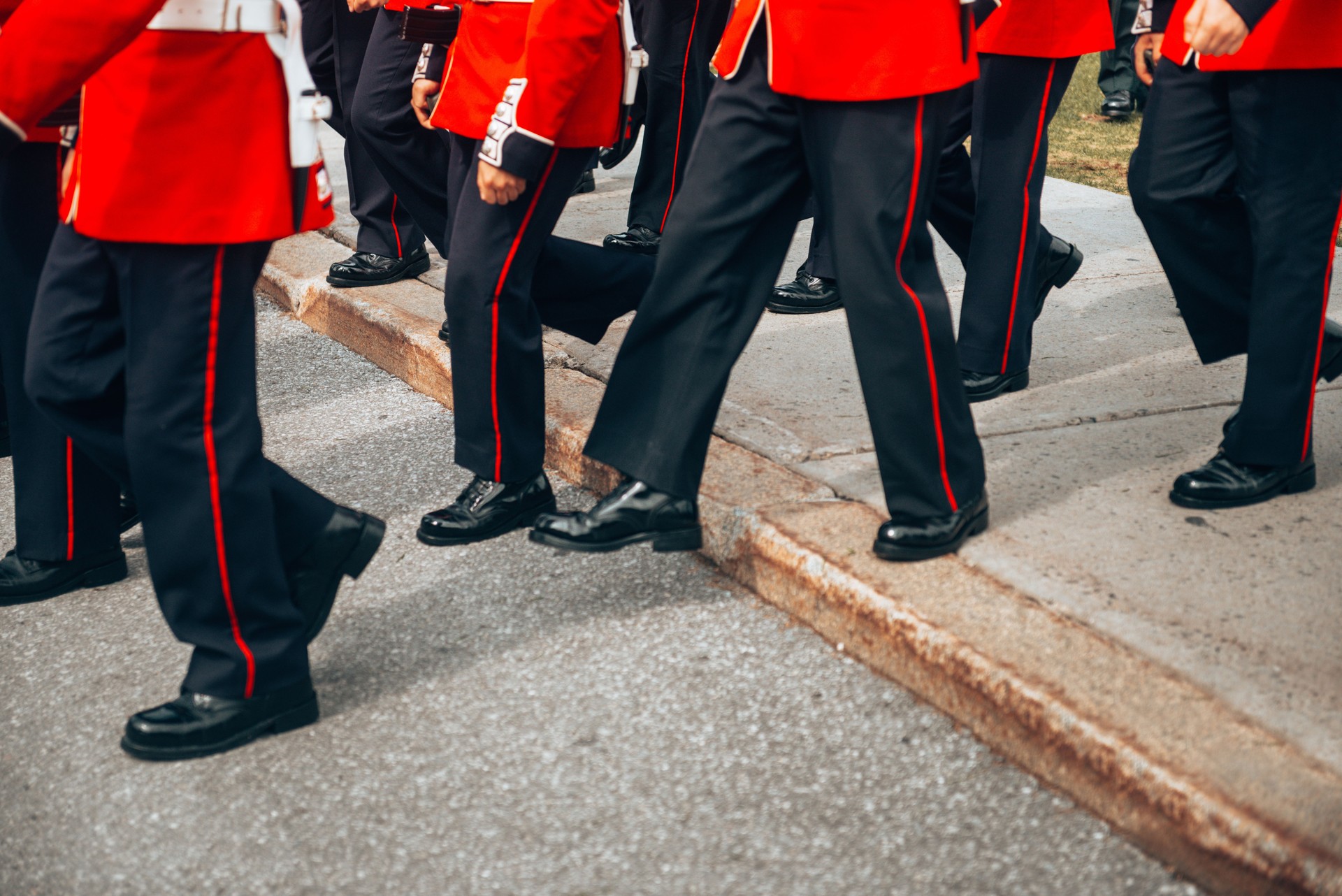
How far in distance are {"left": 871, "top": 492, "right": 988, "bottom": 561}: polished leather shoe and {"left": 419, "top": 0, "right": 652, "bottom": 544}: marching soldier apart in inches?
33.9

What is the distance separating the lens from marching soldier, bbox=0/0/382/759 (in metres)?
2.19

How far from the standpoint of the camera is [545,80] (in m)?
2.82

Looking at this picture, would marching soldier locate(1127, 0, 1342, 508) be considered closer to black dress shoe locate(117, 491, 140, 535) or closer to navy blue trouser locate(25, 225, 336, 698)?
navy blue trouser locate(25, 225, 336, 698)

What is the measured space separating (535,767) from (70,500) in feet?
4.30

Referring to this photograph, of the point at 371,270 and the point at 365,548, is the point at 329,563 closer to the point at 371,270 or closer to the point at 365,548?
the point at 365,548

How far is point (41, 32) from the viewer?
211 cm

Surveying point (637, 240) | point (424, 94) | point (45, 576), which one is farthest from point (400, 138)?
point (45, 576)

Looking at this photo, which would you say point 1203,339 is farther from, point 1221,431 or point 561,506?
point 561,506

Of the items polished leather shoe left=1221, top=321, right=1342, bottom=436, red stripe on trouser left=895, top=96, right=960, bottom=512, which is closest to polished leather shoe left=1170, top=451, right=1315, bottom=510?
polished leather shoe left=1221, top=321, right=1342, bottom=436

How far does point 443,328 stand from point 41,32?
2138 millimetres

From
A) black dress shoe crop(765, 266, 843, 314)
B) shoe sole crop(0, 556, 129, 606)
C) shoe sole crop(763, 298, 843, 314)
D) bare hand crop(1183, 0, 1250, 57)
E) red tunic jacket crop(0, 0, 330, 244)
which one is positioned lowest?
shoe sole crop(0, 556, 129, 606)

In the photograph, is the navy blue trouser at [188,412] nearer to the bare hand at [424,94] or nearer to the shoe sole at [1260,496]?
the bare hand at [424,94]

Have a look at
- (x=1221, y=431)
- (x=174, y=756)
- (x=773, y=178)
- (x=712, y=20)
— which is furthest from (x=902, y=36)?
(x=712, y=20)

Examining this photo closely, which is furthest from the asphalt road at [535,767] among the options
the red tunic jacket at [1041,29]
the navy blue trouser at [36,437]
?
the red tunic jacket at [1041,29]
